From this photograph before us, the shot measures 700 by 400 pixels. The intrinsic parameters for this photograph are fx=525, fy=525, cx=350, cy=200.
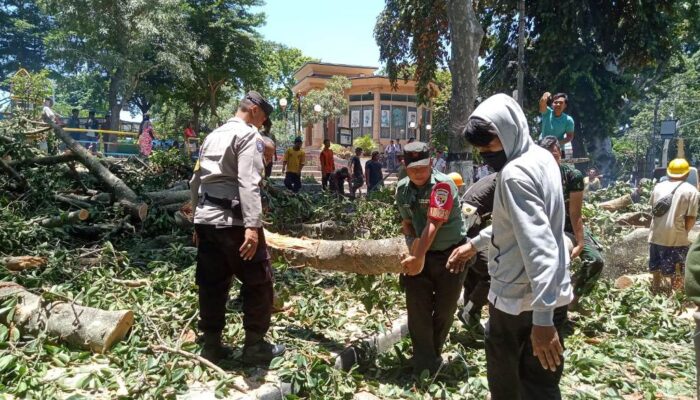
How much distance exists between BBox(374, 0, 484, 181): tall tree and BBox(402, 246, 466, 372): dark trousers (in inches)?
232

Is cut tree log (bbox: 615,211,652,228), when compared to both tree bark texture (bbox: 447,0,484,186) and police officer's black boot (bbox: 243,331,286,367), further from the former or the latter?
police officer's black boot (bbox: 243,331,286,367)

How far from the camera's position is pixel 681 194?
6.17 meters

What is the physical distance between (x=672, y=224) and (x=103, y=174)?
7401 mm

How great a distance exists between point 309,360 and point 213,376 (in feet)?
2.27

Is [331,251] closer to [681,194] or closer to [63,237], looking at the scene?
[63,237]

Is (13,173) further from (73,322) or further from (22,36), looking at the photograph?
(22,36)

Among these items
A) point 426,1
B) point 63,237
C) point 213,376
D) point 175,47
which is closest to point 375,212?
point 63,237

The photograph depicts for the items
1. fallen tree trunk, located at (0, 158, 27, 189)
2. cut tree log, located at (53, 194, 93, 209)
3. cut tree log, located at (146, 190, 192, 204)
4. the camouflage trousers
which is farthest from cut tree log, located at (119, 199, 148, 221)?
the camouflage trousers

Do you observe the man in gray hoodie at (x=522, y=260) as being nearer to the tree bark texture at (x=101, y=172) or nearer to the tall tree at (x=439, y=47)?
the tree bark texture at (x=101, y=172)

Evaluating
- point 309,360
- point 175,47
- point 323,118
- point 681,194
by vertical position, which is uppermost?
point 175,47

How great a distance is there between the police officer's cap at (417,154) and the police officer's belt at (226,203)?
1.20 meters

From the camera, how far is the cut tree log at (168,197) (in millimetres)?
7422

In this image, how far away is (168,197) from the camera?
24.7ft

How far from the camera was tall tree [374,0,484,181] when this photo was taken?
374 inches
